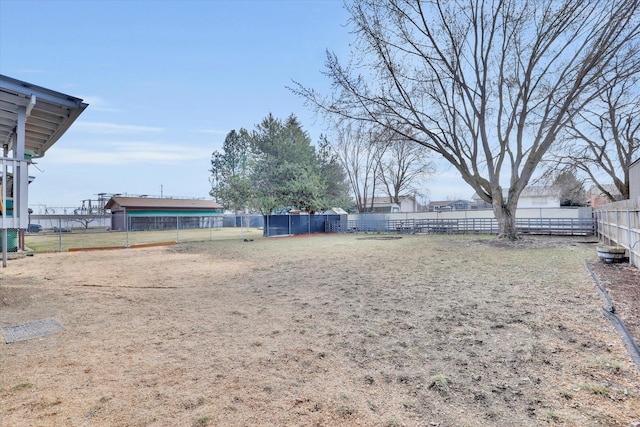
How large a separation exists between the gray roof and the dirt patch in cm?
3137

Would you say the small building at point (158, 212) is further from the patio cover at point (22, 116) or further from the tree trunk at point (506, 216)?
the tree trunk at point (506, 216)

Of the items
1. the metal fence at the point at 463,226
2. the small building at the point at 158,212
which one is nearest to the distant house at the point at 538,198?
the metal fence at the point at 463,226

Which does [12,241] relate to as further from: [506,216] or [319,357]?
[506,216]

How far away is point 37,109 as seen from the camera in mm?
6582

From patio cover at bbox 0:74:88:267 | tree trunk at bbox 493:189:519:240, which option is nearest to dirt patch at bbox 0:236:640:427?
patio cover at bbox 0:74:88:267

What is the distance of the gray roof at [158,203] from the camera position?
111 ft

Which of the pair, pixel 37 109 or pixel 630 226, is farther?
pixel 630 226

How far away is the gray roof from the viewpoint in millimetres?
33781

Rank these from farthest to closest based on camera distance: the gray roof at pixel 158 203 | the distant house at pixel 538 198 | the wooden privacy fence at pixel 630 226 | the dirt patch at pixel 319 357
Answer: the distant house at pixel 538 198
the gray roof at pixel 158 203
the wooden privacy fence at pixel 630 226
the dirt patch at pixel 319 357

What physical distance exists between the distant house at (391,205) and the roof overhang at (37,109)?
2959cm

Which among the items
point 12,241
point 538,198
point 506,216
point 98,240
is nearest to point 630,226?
point 506,216

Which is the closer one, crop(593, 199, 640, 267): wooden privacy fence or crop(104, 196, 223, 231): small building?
crop(593, 199, 640, 267): wooden privacy fence

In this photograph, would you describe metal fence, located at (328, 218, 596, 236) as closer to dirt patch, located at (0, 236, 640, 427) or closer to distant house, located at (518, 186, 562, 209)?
dirt patch, located at (0, 236, 640, 427)

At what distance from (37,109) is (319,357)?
7.85 m
